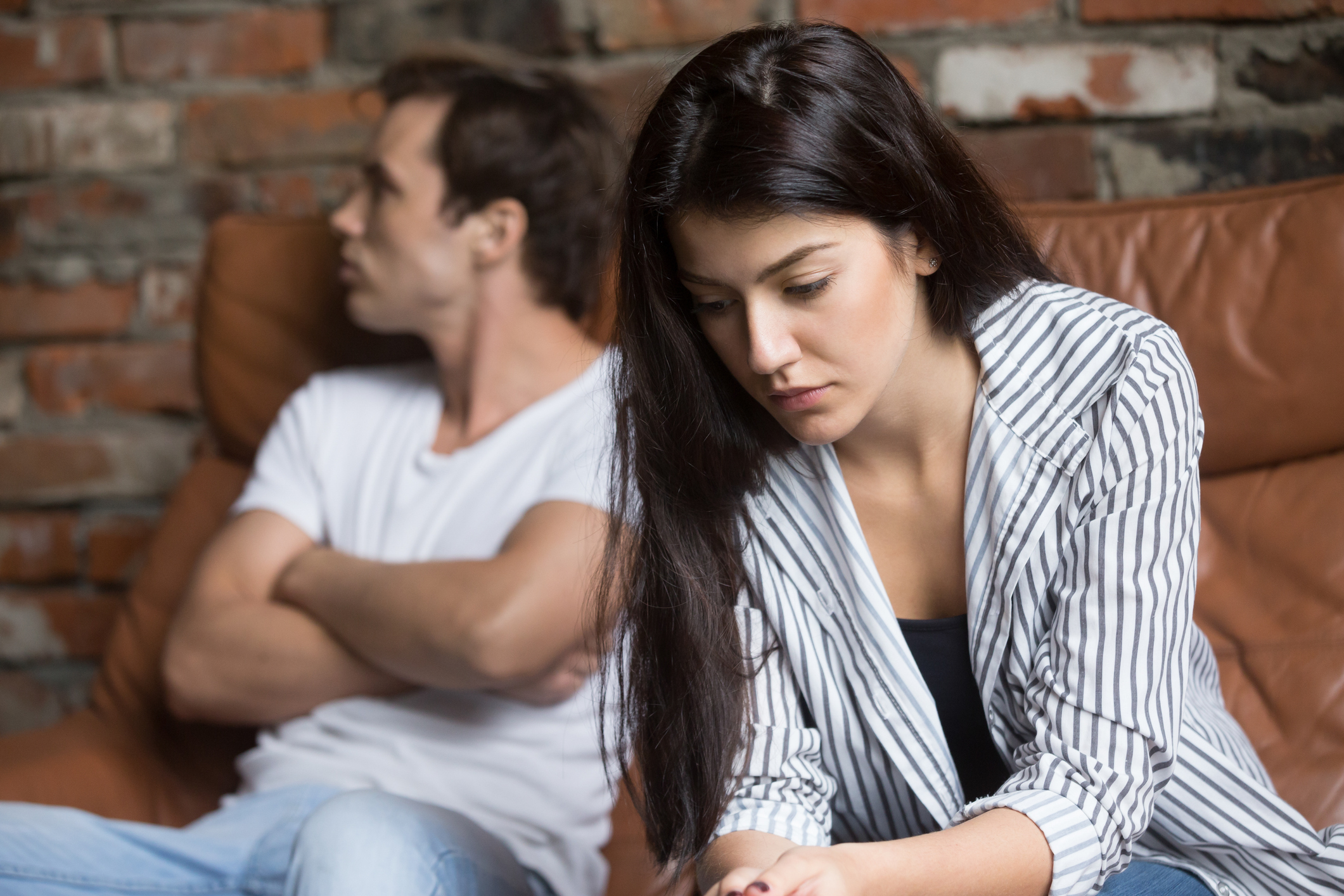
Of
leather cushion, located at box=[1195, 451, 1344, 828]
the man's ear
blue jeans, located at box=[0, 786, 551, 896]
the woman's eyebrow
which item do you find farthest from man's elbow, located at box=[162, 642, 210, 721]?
leather cushion, located at box=[1195, 451, 1344, 828]

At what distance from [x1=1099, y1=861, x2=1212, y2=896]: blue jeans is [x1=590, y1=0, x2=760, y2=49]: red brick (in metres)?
1.19

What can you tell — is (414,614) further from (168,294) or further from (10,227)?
(10,227)

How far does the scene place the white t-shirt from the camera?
117cm

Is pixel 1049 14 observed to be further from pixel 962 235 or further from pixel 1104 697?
pixel 1104 697

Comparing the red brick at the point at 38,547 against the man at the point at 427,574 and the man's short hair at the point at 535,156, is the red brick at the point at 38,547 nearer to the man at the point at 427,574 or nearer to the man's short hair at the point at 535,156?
the man at the point at 427,574

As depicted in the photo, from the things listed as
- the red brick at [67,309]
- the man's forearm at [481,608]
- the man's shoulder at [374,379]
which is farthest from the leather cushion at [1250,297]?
the red brick at [67,309]

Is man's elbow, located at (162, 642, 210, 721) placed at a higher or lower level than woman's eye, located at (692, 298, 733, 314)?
lower

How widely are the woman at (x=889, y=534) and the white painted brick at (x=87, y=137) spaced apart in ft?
3.96

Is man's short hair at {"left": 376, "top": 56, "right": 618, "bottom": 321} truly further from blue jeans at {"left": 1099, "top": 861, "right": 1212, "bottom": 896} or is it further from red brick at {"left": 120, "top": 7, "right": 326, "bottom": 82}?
blue jeans at {"left": 1099, "top": 861, "right": 1212, "bottom": 896}

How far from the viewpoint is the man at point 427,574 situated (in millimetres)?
1074

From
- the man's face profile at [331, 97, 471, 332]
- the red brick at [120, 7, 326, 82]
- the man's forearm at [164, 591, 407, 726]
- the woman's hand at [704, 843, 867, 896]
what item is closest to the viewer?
the woman's hand at [704, 843, 867, 896]

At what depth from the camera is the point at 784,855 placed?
720 mm

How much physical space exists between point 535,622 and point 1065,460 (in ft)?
1.79

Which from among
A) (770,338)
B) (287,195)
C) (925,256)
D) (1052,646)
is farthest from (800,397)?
Answer: (287,195)
